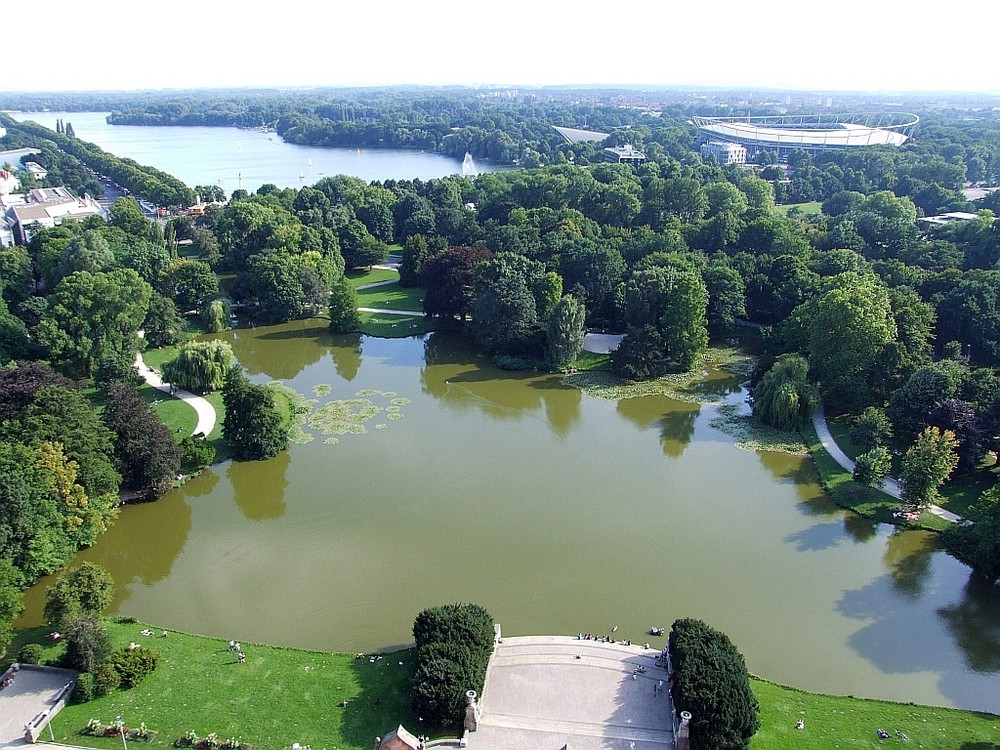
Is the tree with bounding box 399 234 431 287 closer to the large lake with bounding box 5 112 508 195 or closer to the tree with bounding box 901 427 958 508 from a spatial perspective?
the tree with bounding box 901 427 958 508

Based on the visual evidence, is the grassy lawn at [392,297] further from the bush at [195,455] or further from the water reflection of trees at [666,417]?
the bush at [195,455]

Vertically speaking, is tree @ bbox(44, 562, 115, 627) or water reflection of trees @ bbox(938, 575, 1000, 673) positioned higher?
tree @ bbox(44, 562, 115, 627)

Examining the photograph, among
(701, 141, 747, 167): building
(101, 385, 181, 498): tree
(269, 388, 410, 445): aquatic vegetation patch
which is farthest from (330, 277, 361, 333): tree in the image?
(701, 141, 747, 167): building

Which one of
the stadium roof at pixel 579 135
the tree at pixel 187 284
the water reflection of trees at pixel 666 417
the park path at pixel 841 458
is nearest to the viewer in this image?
the park path at pixel 841 458

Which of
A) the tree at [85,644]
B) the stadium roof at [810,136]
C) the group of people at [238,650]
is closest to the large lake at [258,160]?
the stadium roof at [810,136]

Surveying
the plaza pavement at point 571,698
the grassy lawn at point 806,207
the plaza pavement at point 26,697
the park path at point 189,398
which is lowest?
the plaza pavement at point 571,698

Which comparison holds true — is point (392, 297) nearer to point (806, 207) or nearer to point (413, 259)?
point (413, 259)
